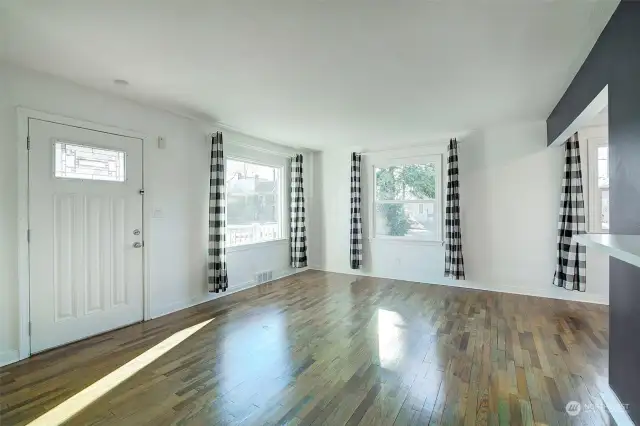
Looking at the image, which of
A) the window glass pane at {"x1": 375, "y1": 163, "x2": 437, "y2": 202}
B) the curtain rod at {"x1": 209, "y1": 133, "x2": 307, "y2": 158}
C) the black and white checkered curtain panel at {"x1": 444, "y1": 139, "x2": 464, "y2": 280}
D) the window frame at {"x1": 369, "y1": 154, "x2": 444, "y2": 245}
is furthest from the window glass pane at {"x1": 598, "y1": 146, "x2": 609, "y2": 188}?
the curtain rod at {"x1": 209, "y1": 133, "x2": 307, "y2": 158}

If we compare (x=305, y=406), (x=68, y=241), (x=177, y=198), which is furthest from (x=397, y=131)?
(x=68, y=241)

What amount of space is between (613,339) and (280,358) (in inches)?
91.8

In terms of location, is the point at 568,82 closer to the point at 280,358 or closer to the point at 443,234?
the point at 443,234

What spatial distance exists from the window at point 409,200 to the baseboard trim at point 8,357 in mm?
4840

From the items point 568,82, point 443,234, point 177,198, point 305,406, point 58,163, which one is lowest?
point 305,406

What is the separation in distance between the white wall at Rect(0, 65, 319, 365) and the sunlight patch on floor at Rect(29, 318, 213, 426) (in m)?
0.91

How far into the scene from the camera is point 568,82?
3.00 m

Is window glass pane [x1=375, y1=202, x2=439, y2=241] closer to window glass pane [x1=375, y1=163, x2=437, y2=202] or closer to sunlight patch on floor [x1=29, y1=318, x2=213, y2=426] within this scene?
window glass pane [x1=375, y1=163, x2=437, y2=202]

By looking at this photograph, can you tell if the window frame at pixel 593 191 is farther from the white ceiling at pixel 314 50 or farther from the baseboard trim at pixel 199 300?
the baseboard trim at pixel 199 300

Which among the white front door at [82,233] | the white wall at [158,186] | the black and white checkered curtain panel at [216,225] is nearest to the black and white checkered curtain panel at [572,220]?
the white wall at [158,186]

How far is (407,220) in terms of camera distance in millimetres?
5617

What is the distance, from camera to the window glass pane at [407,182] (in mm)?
5375

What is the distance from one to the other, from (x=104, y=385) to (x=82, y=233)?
1.51 m

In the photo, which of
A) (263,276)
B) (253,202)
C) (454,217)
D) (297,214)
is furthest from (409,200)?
(263,276)
